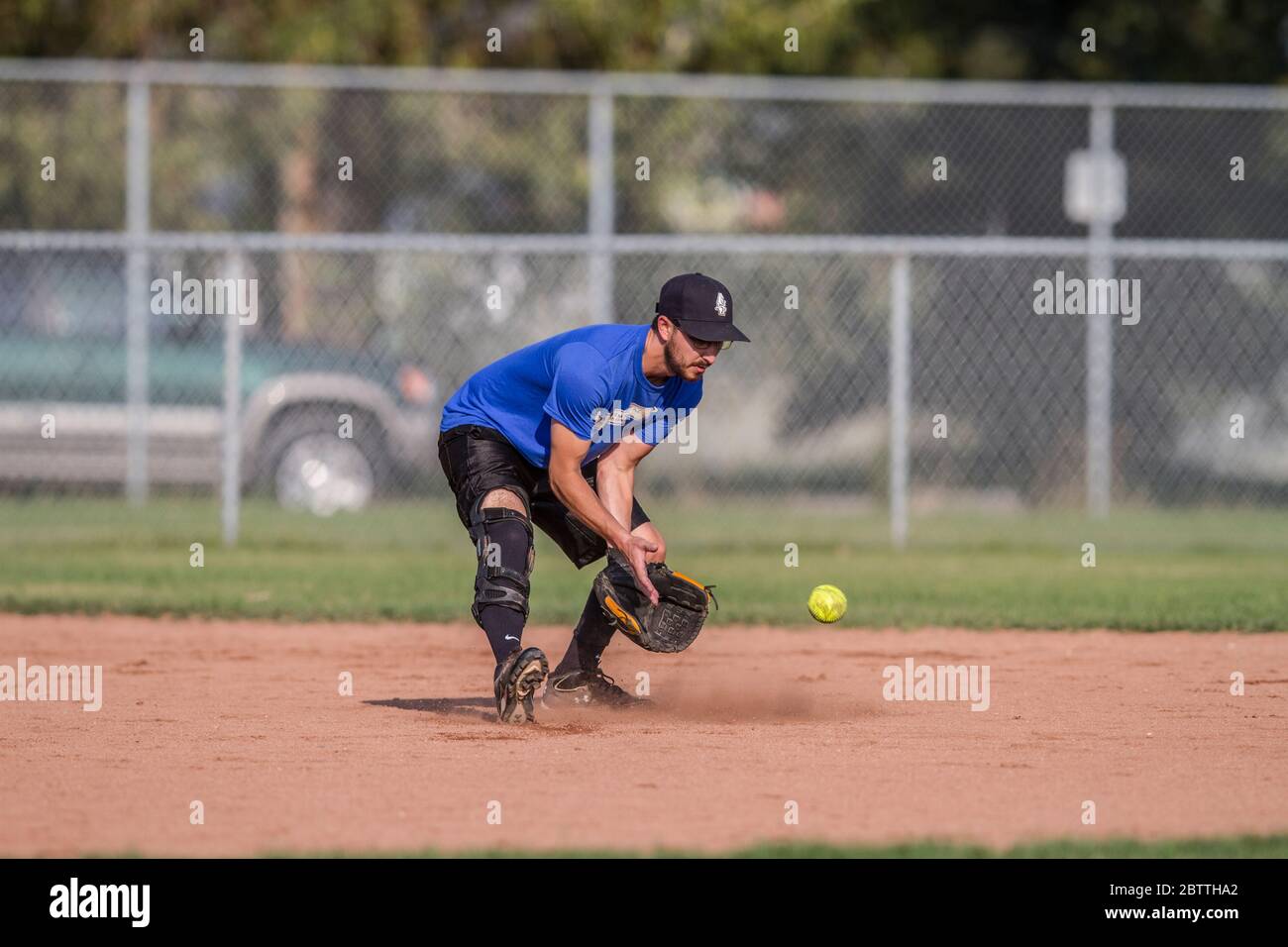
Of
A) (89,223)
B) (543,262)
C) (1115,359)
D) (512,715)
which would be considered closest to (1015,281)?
(1115,359)

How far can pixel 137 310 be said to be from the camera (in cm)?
1536

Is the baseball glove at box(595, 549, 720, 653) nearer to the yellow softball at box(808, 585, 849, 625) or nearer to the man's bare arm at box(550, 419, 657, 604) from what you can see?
the man's bare arm at box(550, 419, 657, 604)

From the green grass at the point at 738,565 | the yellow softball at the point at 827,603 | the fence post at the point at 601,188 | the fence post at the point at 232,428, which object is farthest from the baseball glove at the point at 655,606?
the fence post at the point at 601,188

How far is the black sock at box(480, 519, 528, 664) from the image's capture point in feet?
23.7

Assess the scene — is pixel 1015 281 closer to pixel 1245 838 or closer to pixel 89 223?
pixel 89 223

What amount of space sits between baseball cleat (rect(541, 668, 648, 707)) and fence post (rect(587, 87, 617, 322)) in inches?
281

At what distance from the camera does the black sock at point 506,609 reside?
7219mm

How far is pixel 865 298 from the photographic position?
17.0 meters

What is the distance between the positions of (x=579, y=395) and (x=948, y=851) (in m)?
2.54

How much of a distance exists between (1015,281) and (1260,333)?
7.78 feet
